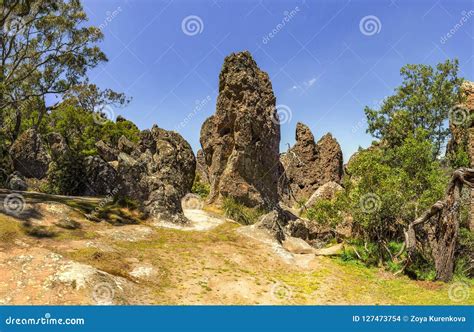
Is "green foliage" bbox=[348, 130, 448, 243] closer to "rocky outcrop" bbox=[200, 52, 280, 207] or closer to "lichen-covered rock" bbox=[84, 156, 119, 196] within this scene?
"rocky outcrop" bbox=[200, 52, 280, 207]

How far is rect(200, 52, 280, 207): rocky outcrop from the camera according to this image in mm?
34312

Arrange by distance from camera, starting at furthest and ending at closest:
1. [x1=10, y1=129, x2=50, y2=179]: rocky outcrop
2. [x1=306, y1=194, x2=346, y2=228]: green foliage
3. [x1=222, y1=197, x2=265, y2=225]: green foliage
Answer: [x1=10, y1=129, x2=50, y2=179]: rocky outcrop < [x1=222, y1=197, x2=265, y2=225]: green foliage < [x1=306, y1=194, x2=346, y2=228]: green foliage

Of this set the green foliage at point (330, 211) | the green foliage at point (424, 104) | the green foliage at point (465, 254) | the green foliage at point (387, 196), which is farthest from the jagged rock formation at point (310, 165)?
the green foliage at point (465, 254)

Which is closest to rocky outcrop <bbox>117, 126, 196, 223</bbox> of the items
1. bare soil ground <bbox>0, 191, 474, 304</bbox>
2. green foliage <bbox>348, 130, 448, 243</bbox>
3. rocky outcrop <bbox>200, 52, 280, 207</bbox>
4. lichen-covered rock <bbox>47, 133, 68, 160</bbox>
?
bare soil ground <bbox>0, 191, 474, 304</bbox>

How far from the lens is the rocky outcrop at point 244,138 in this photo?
34.3 m

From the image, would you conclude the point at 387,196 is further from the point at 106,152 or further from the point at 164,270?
the point at 106,152

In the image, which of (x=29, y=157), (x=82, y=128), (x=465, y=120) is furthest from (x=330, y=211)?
(x=82, y=128)

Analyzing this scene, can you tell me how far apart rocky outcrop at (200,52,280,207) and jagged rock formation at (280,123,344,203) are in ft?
74.2

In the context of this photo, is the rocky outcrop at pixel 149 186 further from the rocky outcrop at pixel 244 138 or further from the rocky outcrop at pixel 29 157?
the rocky outcrop at pixel 29 157

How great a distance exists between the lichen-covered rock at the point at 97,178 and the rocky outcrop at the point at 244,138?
10.2 m

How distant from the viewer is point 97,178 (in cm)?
3875

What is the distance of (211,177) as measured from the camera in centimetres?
3688
